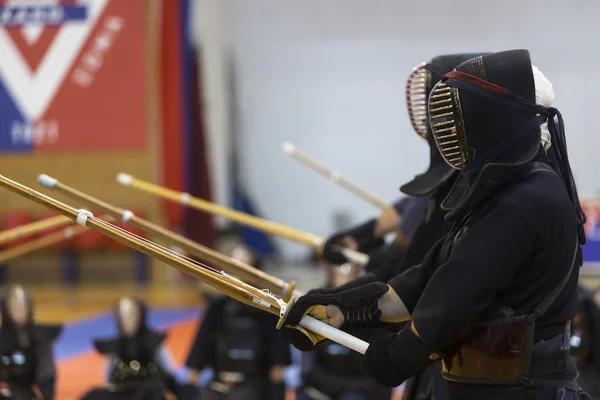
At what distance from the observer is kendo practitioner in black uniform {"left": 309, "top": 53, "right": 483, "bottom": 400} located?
2980 millimetres

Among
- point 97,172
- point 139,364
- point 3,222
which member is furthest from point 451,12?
point 139,364

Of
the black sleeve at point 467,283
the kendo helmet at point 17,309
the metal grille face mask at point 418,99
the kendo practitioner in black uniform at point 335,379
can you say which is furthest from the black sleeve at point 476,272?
the kendo helmet at point 17,309

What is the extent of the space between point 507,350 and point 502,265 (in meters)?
0.28

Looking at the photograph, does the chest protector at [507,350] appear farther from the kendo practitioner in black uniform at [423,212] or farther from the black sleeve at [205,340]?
the black sleeve at [205,340]

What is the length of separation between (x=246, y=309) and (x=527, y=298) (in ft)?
12.4

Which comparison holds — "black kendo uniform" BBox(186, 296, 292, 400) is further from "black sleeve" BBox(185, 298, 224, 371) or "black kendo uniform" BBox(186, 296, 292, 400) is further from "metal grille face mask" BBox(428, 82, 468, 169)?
"metal grille face mask" BBox(428, 82, 468, 169)

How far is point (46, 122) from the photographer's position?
11.0 m

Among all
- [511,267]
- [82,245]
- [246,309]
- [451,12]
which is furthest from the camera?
[451,12]

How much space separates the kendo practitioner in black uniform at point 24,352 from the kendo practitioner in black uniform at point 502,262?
339 cm

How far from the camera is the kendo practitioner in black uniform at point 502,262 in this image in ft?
6.82

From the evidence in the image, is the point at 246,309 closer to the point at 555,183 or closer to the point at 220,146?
the point at 555,183

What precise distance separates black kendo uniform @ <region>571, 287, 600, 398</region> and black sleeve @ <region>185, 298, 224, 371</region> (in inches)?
98.9

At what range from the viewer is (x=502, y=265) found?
205 centimetres

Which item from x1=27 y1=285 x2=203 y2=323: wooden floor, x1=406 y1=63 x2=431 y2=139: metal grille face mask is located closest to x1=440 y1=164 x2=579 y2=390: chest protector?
x1=406 y1=63 x2=431 y2=139: metal grille face mask
